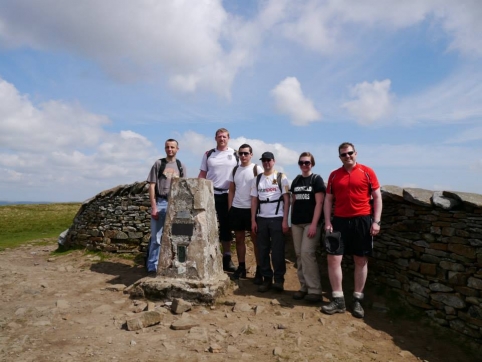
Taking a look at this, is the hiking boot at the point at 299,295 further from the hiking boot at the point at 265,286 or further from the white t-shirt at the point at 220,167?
the white t-shirt at the point at 220,167

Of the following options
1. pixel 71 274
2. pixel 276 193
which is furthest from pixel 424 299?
pixel 71 274

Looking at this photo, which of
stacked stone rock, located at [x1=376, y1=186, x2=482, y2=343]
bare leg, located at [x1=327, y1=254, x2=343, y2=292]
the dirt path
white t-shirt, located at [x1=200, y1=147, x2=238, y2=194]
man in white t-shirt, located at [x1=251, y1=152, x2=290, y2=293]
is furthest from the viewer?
white t-shirt, located at [x1=200, y1=147, x2=238, y2=194]

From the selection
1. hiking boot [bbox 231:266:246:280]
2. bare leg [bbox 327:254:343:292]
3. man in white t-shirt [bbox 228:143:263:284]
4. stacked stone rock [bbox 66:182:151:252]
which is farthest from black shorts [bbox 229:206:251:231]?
stacked stone rock [bbox 66:182:151:252]

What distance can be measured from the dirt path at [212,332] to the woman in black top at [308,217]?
40 cm

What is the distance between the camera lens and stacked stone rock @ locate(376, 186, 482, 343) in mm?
5301

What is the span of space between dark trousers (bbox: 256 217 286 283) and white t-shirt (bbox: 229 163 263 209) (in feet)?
1.64

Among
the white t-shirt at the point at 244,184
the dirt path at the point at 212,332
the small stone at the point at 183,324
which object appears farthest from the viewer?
the white t-shirt at the point at 244,184

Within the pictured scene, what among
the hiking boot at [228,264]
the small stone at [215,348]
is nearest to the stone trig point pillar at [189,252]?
the hiking boot at [228,264]

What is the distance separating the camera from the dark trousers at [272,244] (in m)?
6.29

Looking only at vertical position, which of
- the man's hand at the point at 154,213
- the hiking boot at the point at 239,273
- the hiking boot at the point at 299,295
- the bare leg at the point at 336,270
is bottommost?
the hiking boot at the point at 299,295

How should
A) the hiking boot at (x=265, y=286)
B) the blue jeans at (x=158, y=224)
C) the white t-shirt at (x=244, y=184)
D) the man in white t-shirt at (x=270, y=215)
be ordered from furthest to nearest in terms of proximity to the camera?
1. the blue jeans at (x=158, y=224)
2. the white t-shirt at (x=244, y=184)
3. the hiking boot at (x=265, y=286)
4. the man in white t-shirt at (x=270, y=215)

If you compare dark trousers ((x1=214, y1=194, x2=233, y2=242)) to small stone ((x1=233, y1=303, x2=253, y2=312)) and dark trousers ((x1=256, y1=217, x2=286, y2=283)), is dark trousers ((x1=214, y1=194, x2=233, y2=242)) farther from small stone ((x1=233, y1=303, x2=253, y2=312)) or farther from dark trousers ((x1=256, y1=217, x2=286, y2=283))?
small stone ((x1=233, y1=303, x2=253, y2=312))

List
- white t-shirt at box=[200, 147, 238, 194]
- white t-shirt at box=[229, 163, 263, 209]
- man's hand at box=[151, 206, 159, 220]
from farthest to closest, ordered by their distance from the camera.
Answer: white t-shirt at box=[200, 147, 238, 194] → man's hand at box=[151, 206, 159, 220] → white t-shirt at box=[229, 163, 263, 209]

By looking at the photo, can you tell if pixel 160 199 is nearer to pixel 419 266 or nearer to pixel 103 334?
pixel 103 334
